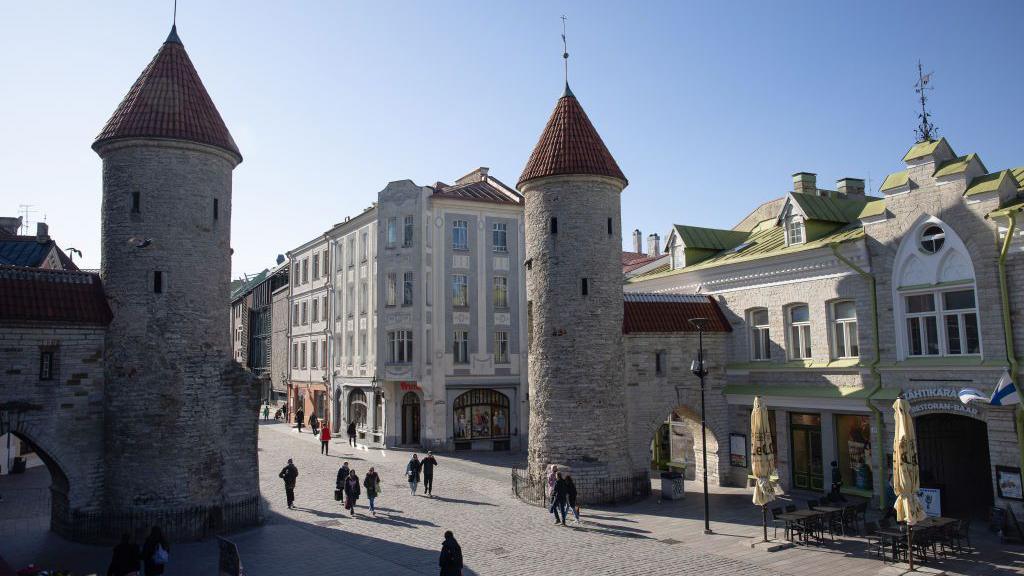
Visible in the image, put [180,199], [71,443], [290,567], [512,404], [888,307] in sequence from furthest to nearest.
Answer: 1. [512,404]
2. [888,307]
3. [180,199]
4. [71,443]
5. [290,567]

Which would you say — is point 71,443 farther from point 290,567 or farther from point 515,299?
point 515,299

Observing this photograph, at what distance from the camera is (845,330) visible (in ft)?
76.2

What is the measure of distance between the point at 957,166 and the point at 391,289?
27.2 m

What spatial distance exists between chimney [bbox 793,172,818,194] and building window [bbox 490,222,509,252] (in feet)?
51.9

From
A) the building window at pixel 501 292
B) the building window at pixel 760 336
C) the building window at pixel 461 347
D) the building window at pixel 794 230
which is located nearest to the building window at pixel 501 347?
the building window at pixel 501 292

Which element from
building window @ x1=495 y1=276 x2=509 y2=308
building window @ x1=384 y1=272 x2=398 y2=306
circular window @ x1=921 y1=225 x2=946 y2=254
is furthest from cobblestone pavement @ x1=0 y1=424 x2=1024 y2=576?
building window @ x1=495 y1=276 x2=509 y2=308

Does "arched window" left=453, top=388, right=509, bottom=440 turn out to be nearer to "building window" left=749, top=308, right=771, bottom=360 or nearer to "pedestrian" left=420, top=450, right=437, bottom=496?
"pedestrian" left=420, top=450, right=437, bottom=496

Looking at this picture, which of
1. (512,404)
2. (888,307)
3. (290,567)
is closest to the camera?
(290,567)

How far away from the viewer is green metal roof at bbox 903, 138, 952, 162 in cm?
2061

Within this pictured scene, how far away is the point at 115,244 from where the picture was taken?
19.7 m

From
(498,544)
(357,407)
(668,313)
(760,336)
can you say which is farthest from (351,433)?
(760,336)

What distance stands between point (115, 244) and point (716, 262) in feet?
66.0

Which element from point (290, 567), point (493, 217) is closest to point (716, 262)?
point (493, 217)

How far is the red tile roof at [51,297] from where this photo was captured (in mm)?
18125
